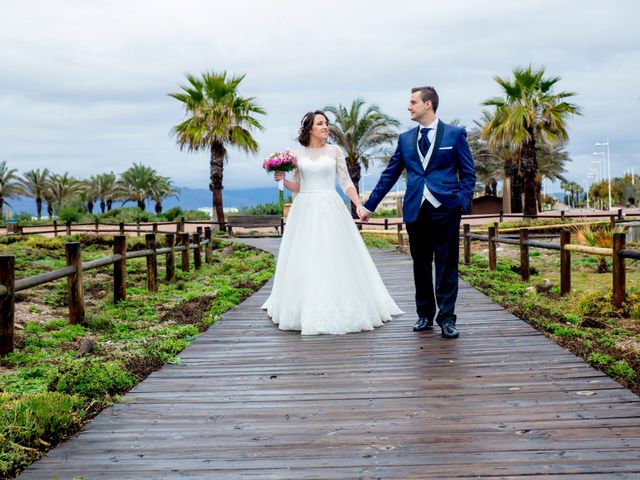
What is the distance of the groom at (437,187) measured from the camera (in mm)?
5551

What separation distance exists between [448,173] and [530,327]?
71.4 inches

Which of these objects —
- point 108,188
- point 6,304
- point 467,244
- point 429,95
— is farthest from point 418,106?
point 108,188

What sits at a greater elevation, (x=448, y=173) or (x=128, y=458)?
(x=448, y=173)

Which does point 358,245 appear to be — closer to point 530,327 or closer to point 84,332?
point 530,327

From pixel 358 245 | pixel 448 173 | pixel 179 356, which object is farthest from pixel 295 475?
pixel 358 245

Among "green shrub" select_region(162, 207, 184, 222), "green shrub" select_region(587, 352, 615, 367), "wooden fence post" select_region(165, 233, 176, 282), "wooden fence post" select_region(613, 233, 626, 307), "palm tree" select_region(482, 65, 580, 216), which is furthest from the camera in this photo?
"green shrub" select_region(162, 207, 184, 222)

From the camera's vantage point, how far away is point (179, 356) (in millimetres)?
5449

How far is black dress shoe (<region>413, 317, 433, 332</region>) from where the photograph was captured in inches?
246

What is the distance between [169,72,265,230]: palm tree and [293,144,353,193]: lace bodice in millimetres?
28978

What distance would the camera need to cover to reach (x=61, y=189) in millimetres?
57562

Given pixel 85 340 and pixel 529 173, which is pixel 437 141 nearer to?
pixel 85 340

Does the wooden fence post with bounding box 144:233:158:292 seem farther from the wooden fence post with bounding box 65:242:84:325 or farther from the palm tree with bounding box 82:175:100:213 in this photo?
the palm tree with bounding box 82:175:100:213

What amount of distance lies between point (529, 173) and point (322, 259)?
28.4m

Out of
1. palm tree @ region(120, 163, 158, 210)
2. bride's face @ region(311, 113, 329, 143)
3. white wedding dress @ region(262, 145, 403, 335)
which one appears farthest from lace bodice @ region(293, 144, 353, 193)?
palm tree @ region(120, 163, 158, 210)
